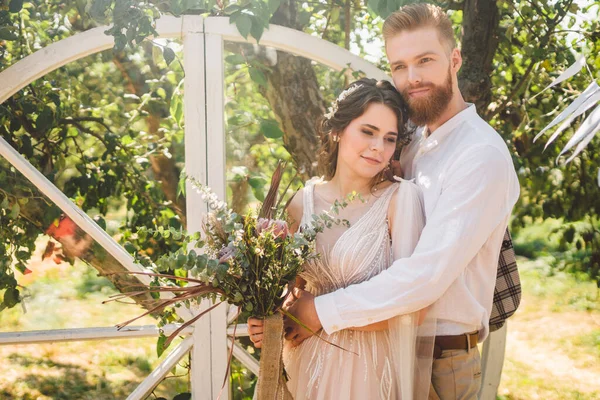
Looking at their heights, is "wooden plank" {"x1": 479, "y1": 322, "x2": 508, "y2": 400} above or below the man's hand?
below

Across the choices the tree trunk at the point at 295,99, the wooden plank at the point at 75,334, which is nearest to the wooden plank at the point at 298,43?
the tree trunk at the point at 295,99

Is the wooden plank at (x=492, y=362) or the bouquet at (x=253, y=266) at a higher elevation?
the bouquet at (x=253, y=266)

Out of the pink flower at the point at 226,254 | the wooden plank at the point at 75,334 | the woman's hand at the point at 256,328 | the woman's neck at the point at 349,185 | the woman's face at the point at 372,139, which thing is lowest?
the wooden plank at the point at 75,334

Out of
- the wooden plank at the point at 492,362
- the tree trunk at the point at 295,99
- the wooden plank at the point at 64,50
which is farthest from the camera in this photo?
the tree trunk at the point at 295,99

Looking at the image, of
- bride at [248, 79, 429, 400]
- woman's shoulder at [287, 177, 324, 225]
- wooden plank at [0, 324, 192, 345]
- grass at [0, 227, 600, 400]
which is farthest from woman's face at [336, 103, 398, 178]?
grass at [0, 227, 600, 400]

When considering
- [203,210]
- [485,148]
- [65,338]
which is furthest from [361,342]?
[65,338]

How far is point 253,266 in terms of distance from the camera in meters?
1.83

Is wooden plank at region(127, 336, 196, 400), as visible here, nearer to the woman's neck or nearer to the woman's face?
the woman's neck

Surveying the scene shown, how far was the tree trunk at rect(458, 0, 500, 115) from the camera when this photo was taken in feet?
10.6

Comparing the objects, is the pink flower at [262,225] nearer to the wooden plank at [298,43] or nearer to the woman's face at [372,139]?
the woman's face at [372,139]

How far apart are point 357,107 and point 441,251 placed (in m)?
0.53

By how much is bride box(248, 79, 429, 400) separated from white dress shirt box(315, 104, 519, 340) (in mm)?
87

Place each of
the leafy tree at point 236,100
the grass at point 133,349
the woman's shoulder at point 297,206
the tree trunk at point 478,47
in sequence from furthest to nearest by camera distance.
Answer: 1. the grass at point 133,349
2. the tree trunk at point 478,47
3. the leafy tree at point 236,100
4. the woman's shoulder at point 297,206

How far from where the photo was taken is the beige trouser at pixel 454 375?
83.0 inches
